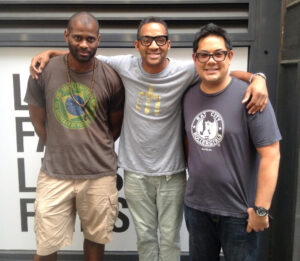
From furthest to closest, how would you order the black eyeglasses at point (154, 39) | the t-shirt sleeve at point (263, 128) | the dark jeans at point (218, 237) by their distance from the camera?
the black eyeglasses at point (154, 39) → the dark jeans at point (218, 237) → the t-shirt sleeve at point (263, 128)

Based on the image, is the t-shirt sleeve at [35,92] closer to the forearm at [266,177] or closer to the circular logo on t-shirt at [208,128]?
the circular logo on t-shirt at [208,128]

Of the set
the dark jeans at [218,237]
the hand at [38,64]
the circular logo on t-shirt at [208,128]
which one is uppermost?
the hand at [38,64]

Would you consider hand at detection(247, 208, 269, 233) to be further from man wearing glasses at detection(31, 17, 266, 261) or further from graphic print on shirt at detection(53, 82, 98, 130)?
graphic print on shirt at detection(53, 82, 98, 130)

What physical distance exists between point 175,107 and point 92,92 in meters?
0.51

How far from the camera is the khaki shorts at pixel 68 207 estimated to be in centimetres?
217

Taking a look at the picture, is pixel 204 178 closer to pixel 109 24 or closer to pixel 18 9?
pixel 109 24

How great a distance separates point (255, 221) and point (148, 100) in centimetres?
89

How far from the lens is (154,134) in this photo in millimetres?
2080

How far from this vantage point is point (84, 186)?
7.11 feet

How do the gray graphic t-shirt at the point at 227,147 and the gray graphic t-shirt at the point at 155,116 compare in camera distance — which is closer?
the gray graphic t-shirt at the point at 227,147

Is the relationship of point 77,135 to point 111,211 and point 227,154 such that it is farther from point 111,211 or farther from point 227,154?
point 227,154

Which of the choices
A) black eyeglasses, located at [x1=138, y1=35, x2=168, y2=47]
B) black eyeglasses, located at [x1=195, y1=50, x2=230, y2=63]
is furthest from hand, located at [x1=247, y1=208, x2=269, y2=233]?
black eyeglasses, located at [x1=138, y1=35, x2=168, y2=47]

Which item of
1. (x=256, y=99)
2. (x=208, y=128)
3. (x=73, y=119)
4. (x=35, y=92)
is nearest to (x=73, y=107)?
(x=73, y=119)

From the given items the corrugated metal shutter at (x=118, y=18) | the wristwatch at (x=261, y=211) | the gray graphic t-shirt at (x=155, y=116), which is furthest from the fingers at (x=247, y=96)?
the corrugated metal shutter at (x=118, y=18)
